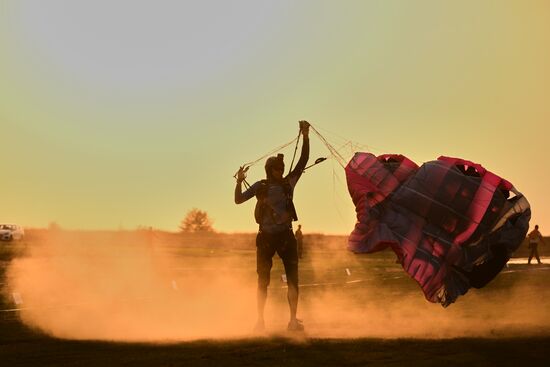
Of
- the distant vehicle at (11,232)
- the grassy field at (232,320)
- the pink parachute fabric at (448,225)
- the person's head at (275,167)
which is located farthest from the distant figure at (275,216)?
the distant vehicle at (11,232)

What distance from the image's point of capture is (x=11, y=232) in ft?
210

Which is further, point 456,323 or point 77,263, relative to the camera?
point 77,263

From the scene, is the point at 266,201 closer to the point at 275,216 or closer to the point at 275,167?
the point at 275,216

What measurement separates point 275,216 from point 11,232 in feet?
176

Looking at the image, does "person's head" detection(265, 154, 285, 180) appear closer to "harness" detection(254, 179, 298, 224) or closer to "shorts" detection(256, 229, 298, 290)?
"harness" detection(254, 179, 298, 224)

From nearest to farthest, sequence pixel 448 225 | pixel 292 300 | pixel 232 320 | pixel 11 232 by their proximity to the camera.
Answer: pixel 448 225 < pixel 292 300 < pixel 232 320 < pixel 11 232

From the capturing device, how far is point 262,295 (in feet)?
46.9

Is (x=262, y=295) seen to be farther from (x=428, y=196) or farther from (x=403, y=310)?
(x=403, y=310)

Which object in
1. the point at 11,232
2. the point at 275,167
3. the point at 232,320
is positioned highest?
the point at 11,232

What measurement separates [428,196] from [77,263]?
45.6ft

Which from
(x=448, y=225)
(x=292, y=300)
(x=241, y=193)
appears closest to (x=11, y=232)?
(x=241, y=193)

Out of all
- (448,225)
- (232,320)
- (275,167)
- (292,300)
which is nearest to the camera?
(448,225)

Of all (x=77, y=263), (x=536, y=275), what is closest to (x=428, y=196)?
(x=77, y=263)

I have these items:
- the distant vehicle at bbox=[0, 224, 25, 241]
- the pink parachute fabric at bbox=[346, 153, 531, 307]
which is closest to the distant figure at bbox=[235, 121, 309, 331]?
the pink parachute fabric at bbox=[346, 153, 531, 307]
